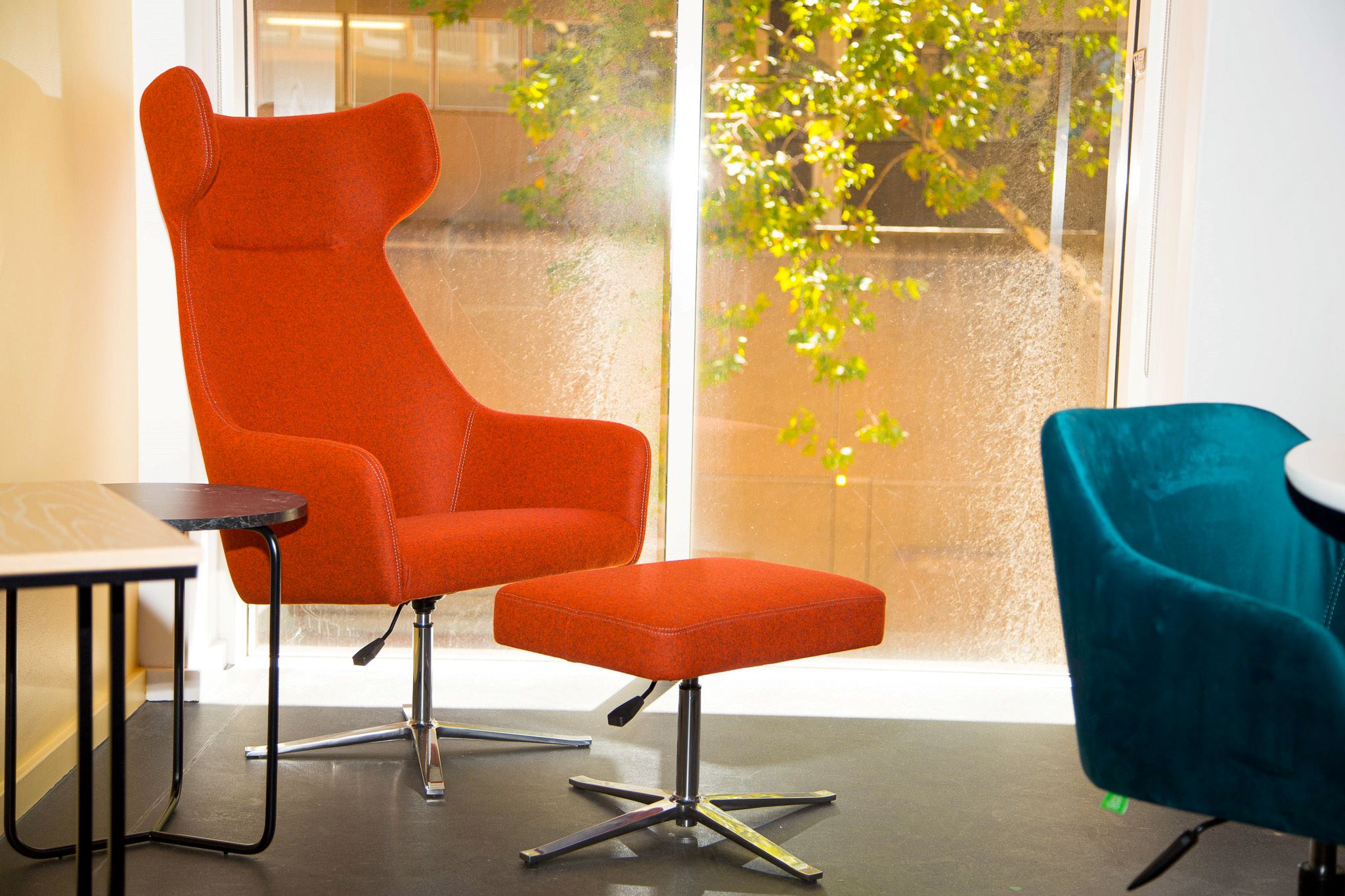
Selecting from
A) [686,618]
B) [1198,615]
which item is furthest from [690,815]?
[1198,615]

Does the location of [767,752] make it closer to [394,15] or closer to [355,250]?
[355,250]

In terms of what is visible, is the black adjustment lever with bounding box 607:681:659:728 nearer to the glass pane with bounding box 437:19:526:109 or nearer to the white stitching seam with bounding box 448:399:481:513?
the white stitching seam with bounding box 448:399:481:513

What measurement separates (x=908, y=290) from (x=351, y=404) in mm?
1451

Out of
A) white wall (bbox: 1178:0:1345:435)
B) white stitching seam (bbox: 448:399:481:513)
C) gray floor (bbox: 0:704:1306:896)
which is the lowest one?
gray floor (bbox: 0:704:1306:896)

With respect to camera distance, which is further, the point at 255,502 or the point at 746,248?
the point at 746,248

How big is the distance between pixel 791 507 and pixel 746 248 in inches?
27.5

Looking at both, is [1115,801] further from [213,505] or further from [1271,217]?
[1271,217]

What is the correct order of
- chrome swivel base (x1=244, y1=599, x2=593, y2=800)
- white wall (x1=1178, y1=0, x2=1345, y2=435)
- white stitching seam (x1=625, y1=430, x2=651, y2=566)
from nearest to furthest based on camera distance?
chrome swivel base (x1=244, y1=599, x2=593, y2=800), white stitching seam (x1=625, y1=430, x2=651, y2=566), white wall (x1=1178, y1=0, x2=1345, y2=435)

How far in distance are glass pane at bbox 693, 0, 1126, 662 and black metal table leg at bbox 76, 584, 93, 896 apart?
2234mm

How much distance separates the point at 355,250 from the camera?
9.07 feet

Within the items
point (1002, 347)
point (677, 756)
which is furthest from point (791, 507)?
point (677, 756)

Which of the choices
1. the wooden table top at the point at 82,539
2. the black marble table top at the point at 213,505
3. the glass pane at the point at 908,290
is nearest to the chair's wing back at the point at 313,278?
the black marble table top at the point at 213,505

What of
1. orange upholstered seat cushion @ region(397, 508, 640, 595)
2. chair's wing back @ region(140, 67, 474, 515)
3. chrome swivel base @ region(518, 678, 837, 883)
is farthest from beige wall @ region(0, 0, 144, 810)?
chrome swivel base @ region(518, 678, 837, 883)

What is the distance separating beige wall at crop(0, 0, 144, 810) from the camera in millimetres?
2205
